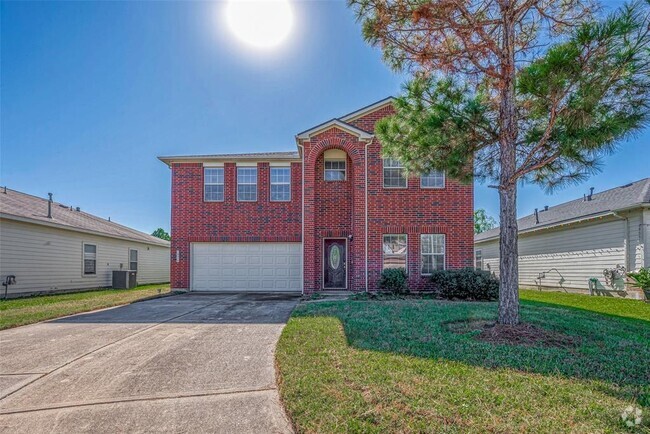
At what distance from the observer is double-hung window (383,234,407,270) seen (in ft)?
40.5

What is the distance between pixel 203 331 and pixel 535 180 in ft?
22.0

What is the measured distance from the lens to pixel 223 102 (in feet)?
42.7

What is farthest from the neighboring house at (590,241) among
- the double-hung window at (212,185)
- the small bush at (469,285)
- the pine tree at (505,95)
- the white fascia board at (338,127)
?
the double-hung window at (212,185)

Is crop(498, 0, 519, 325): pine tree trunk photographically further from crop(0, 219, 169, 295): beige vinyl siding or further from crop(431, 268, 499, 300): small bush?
crop(0, 219, 169, 295): beige vinyl siding

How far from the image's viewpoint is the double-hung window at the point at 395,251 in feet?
40.5

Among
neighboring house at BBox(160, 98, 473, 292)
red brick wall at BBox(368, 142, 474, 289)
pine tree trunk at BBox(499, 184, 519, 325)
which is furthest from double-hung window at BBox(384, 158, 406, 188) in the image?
pine tree trunk at BBox(499, 184, 519, 325)

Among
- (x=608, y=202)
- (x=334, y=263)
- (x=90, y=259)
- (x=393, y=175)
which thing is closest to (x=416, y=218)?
(x=393, y=175)

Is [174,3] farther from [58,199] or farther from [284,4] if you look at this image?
[58,199]

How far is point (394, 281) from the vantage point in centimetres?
1162

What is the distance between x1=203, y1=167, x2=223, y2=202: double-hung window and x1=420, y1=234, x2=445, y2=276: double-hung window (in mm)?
8071

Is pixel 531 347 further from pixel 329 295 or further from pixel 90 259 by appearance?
pixel 90 259

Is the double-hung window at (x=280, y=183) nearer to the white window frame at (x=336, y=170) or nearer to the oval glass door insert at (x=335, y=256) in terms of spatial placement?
the white window frame at (x=336, y=170)

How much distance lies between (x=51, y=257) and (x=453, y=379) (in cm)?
1579

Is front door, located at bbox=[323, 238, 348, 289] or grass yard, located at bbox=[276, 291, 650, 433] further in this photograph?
front door, located at bbox=[323, 238, 348, 289]
